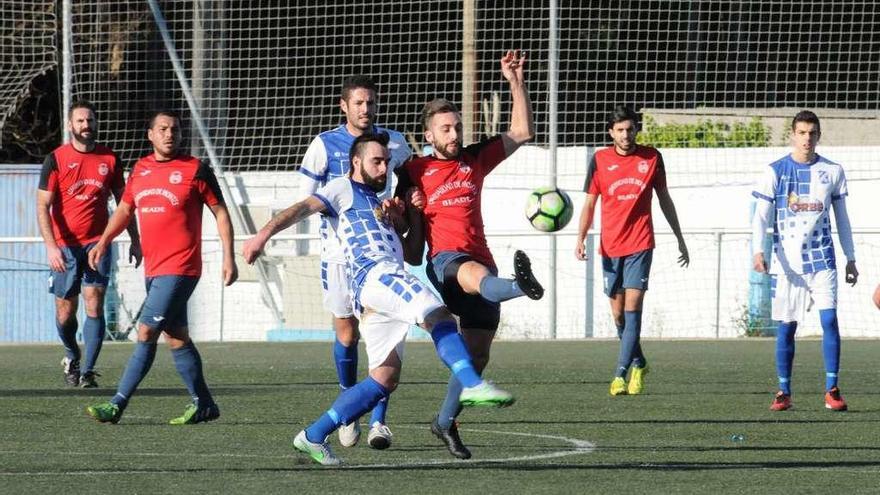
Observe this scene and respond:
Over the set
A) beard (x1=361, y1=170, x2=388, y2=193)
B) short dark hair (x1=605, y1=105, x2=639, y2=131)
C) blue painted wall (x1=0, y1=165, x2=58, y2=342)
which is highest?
short dark hair (x1=605, y1=105, x2=639, y2=131)

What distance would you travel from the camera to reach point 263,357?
15805 mm

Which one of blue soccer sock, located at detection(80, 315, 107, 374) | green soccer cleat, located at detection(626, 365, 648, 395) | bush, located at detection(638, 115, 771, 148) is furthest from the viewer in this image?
bush, located at detection(638, 115, 771, 148)

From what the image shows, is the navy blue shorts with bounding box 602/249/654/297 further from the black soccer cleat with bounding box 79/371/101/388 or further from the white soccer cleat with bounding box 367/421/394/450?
the white soccer cleat with bounding box 367/421/394/450

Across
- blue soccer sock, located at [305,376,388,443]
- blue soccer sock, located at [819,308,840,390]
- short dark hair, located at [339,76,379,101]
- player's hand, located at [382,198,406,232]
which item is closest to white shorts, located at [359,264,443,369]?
blue soccer sock, located at [305,376,388,443]

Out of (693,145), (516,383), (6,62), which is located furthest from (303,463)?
(6,62)

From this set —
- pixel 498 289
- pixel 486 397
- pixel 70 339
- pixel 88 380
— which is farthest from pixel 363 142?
pixel 70 339

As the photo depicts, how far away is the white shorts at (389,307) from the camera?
688 centimetres

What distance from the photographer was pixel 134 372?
9.05m

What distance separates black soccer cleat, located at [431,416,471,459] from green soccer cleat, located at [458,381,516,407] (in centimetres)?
101

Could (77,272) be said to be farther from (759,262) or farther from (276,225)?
(276,225)

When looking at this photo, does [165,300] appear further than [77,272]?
No

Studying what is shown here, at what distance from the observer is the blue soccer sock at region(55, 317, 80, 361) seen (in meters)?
12.2

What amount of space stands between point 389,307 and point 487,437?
1890 mm

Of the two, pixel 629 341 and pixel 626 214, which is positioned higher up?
pixel 626 214
